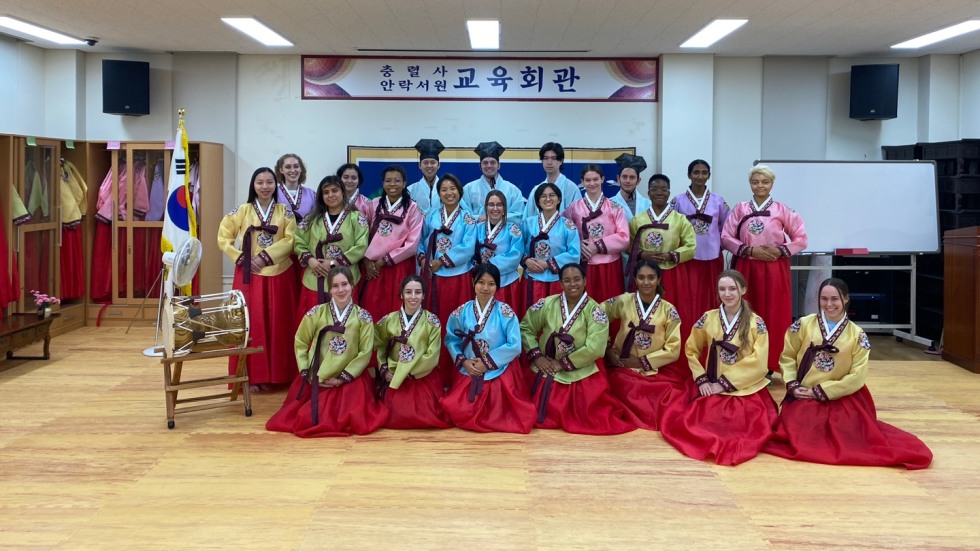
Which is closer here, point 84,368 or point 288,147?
point 84,368

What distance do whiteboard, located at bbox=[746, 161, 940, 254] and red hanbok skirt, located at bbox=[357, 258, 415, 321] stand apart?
3.72m

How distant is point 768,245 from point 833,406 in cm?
171

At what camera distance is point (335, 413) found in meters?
4.88

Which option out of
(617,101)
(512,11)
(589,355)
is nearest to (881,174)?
(617,101)

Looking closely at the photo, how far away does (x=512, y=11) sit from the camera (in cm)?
654

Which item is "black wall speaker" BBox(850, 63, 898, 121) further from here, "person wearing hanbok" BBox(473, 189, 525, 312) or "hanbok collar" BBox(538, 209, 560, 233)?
"person wearing hanbok" BBox(473, 189, 525, 312)

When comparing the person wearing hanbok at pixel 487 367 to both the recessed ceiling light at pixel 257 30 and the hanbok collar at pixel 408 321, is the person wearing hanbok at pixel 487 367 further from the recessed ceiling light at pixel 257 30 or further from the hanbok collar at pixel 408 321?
the recessed ceiling light at pixel 257 30

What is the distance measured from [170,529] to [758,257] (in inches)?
162

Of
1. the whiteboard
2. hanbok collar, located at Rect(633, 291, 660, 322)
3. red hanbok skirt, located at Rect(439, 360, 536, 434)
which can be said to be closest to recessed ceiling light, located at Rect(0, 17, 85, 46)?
red hanbok skirt, located at Rect(439, 360, 536, 434)

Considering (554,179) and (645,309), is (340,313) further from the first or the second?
(554,179)

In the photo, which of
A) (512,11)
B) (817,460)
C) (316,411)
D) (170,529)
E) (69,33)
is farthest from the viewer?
(69,33)

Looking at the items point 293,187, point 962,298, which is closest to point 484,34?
point 293,187

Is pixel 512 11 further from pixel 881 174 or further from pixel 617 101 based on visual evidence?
pixel 881 174

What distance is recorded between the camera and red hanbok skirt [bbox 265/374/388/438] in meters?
4.80
